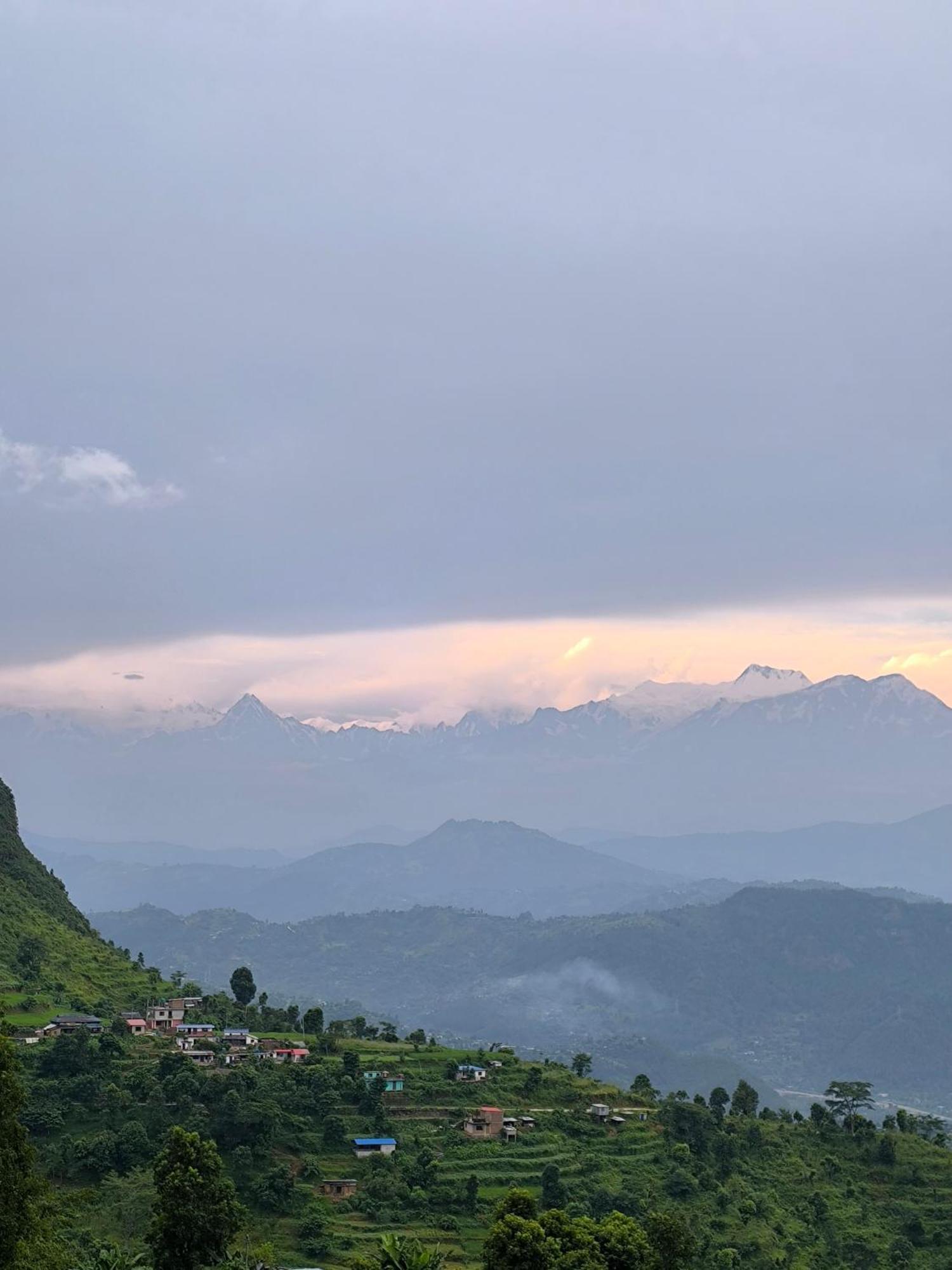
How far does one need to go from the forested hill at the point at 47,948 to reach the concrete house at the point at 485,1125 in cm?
2857

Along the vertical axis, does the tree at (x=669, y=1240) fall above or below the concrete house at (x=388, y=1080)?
below

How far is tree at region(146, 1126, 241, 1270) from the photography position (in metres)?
48.4

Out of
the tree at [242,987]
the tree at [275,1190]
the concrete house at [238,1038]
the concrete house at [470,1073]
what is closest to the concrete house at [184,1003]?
the tree at [242,987]

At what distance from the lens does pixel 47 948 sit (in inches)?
4161

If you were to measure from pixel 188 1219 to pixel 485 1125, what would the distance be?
33.0 m

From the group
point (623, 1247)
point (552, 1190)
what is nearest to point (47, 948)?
point (552, 1190)

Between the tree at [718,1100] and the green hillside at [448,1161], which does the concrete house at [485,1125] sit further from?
the tree at [718,1100]

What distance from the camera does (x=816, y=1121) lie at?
298 ft

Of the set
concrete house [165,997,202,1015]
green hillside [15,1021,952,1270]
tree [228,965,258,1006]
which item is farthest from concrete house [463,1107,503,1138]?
tree [228,965,258,1006]

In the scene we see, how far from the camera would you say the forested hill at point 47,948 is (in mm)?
96288

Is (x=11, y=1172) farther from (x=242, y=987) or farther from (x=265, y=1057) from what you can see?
(x=242, y=987)

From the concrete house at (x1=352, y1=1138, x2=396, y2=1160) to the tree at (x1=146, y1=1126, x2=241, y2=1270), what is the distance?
2405cm

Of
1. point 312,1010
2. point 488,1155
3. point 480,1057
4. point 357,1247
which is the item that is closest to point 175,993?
point 312,1010

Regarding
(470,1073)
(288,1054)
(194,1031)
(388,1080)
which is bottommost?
(470,1073)
